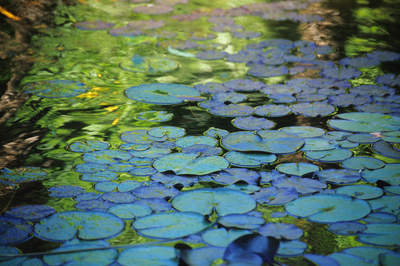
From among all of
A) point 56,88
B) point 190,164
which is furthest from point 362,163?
point 56,88

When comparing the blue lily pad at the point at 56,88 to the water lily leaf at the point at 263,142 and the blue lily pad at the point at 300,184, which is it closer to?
the water lily leaf at the point at 263,142

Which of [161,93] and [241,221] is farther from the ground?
[161,93]

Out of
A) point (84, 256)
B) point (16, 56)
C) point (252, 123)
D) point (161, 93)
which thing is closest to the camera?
point (84, 256)

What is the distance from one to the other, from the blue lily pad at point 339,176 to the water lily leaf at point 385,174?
3 centimetres

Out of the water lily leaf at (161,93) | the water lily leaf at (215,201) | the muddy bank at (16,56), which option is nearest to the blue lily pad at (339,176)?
the water lily leaf at (215,201)

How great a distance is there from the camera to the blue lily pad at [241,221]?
135cm

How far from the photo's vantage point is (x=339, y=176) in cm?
160

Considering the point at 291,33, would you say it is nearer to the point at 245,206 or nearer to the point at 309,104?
the point at 309,104

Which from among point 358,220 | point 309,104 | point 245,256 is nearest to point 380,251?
point 358,220

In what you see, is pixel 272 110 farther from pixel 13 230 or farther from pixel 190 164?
pixel 13 230

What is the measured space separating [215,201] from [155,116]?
672 mm

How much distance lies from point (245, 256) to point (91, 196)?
1.67 feet

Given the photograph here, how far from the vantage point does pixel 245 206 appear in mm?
1438

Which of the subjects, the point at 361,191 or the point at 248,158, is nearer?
the point at 361,191
